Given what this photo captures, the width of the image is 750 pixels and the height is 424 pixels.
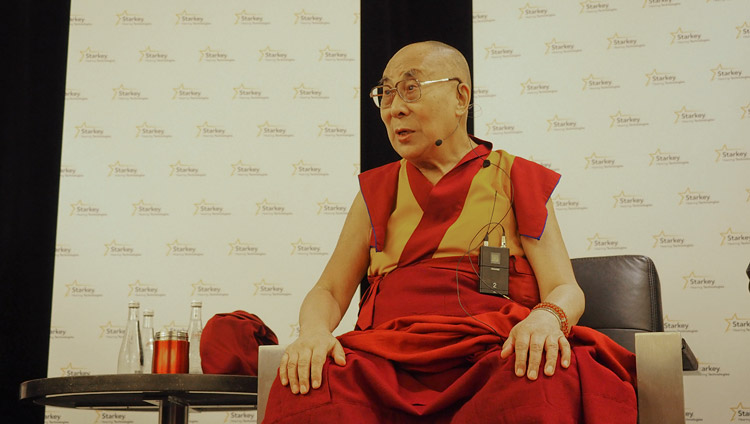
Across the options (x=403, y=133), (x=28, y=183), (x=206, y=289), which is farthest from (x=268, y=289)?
(x=403, y=133)

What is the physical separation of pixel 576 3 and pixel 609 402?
7.65 feet

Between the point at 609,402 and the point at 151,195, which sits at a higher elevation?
the point at 151,195

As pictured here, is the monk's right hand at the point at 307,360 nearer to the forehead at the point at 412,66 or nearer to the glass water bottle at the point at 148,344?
the forehead at the point at 412,66

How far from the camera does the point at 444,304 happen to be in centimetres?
179

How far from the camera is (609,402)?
1.45 m

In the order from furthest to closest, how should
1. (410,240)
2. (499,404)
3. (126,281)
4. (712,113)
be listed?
(126,281) → (712,113) → (410,240) → (499,404)

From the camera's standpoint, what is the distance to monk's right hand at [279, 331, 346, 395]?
61.3 inches

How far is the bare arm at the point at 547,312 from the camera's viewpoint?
1473mm

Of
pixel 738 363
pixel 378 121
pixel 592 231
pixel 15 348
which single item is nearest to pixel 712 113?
pixel 592 231

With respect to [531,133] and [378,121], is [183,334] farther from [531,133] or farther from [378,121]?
[531,133]

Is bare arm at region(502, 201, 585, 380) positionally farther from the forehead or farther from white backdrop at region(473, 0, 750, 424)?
white backdrop at region(473, 0, 750, 424)

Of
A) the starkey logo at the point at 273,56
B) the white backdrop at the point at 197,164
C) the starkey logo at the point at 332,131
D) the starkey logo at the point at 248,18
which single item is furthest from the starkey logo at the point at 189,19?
the starkey logo at the point at 332,131

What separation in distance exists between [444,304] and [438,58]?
0.67 meters

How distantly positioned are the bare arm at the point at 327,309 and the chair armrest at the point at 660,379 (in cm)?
57
